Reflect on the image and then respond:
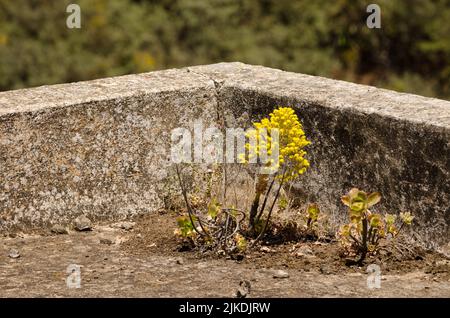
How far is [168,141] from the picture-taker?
4.70 metres

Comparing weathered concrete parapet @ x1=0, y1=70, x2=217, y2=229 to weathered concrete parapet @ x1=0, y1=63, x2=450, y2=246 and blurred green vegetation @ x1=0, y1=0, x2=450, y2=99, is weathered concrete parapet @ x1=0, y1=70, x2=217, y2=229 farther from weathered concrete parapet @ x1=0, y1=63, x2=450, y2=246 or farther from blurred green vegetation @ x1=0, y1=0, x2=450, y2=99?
blurred green vegetation @ x1=0, y1=0, x2=450, y2=99

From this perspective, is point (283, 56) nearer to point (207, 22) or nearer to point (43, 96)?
point (207, 22)

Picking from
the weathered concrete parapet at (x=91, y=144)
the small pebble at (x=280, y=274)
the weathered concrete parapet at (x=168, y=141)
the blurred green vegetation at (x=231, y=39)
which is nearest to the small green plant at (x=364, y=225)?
the weathered concrete parapet at (x=168, y=141)

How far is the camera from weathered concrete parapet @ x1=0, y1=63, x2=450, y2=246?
4086 mm

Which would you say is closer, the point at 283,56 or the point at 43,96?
the point at 43,96

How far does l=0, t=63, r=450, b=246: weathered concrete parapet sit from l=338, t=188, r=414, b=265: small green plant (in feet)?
0.37

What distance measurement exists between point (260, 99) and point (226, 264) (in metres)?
1.03

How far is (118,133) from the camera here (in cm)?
456

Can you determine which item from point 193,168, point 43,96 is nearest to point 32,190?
point 43,96

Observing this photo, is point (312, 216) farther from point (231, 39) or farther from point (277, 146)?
point (231, 39)

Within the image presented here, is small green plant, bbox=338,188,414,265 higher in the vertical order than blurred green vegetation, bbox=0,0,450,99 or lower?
lower

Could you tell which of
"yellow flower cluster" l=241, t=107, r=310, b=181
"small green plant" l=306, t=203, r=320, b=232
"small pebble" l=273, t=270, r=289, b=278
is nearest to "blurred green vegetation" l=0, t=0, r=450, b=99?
"small green plant" l=306, t=203, r=320, b=232

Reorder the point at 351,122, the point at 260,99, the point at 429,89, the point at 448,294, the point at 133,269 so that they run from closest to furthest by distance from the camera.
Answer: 1. the point at 448,294
2. the point at 133,269
3. the point at 351,122
4. the point at 260,99
5. the point at 429,89

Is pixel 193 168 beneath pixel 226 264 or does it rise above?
above
